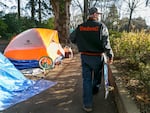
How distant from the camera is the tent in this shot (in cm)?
1110

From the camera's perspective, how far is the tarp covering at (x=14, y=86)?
21.9 ft

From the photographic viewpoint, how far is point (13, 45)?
38.2 feet

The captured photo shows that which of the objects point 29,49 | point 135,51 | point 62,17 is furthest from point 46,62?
point 62,17

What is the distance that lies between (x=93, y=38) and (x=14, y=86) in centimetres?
302

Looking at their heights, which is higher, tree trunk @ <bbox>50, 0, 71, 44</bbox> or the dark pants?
tree trunk @ <bbox>50, 0, 71, 44</bbox>

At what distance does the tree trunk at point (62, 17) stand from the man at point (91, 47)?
12807 millimetres

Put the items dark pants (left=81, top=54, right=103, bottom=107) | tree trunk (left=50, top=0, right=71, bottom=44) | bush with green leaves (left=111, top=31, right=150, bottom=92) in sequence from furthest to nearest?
tree trunk (left=50, top=0, right=71, bottom=44)
bush with green leaves (left=111, top=31, right=150, bottom=92)
dark pants (left=81, top=54, right=103, bottom=107)

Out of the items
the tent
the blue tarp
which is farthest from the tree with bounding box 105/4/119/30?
the blue tarp

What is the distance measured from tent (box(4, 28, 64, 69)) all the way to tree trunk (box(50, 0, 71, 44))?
6.48 meters

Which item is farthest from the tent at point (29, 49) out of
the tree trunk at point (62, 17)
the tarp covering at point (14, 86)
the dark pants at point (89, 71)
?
the tree trunk at point (62, 17)

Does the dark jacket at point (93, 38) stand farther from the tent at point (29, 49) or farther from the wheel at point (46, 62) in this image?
the tent at point (29, 49)

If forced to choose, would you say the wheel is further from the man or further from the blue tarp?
the man

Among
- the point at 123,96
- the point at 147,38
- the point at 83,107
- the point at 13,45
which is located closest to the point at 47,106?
the point at 83,107

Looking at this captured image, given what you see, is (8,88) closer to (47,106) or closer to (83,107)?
(47,106)
